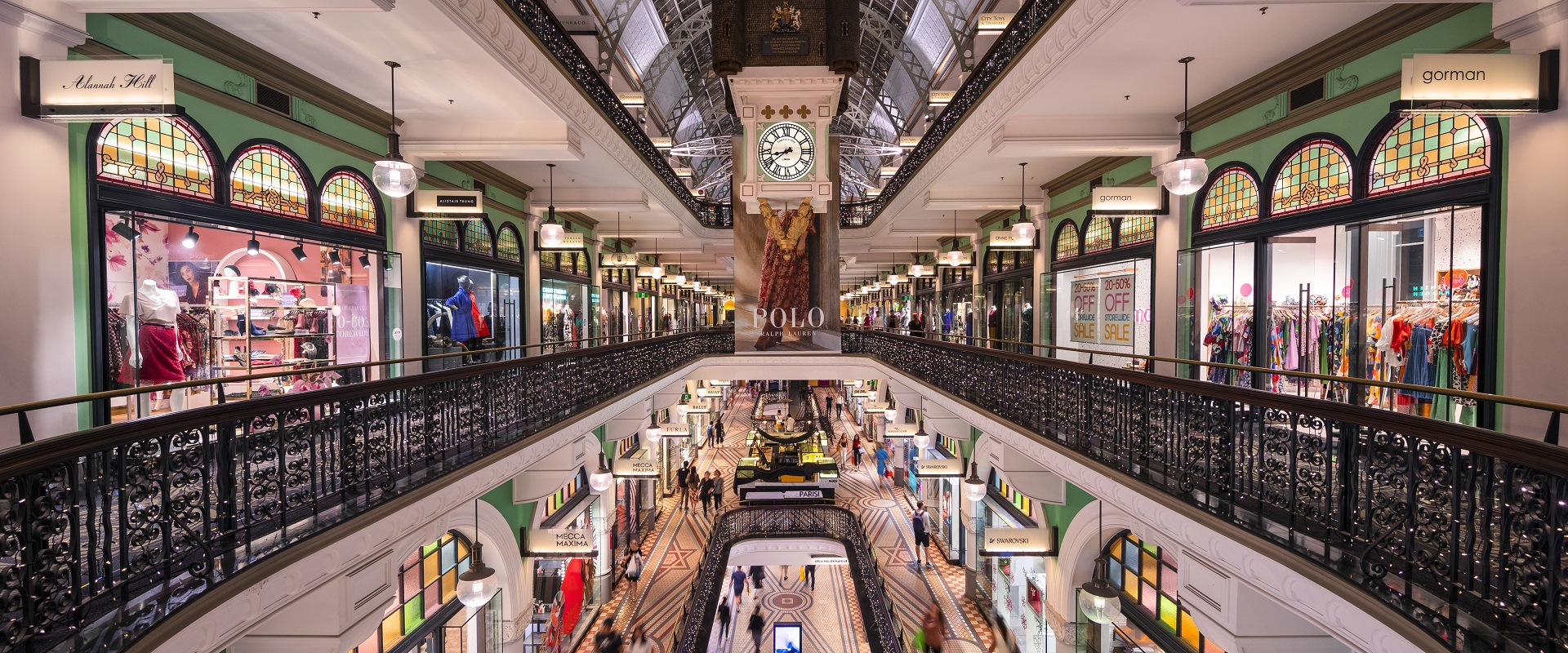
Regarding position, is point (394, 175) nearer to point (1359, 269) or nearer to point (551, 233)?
point (551, 233)

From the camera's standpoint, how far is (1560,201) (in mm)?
4000

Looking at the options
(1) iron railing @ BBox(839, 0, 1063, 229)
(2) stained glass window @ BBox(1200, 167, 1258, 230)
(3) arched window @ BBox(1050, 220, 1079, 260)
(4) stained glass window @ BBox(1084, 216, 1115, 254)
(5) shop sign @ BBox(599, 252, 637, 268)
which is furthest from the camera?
(5) shop sign @ BBox(599, 252, 637, 268)

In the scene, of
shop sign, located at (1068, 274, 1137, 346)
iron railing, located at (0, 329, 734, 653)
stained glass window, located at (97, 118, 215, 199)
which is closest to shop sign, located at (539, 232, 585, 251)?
stained glass window, located at (97, 118, 215, 199)

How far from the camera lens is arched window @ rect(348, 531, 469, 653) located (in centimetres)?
701

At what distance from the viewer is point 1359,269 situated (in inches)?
234

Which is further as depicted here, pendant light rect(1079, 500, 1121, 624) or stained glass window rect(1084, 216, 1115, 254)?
stained glass window rect(1084, 216, 1115, 254)

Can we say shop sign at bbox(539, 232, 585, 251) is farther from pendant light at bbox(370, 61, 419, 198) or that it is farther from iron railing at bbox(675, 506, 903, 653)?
iron railing at bbox(675, 506, 903, 653)

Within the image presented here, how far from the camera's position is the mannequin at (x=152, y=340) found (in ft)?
16.3

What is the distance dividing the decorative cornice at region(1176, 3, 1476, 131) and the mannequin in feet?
35.1

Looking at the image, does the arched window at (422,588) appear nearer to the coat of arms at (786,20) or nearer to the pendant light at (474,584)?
the pendant light at (474,584)

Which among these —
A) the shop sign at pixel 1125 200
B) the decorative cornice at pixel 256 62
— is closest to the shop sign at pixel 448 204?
the decorative cornice at pixel 256 62

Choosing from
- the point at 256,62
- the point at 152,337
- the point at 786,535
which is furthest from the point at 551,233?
the point at 786,535

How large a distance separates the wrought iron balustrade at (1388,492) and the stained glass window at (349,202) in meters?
8.78

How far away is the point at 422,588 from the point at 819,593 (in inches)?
393
